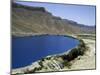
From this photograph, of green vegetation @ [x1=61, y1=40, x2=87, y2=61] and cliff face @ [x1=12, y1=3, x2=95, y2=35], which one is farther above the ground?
cliff face @ [x1=12, y1=3, x2=95, y2=35]

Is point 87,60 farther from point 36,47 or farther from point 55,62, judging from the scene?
point 36,47

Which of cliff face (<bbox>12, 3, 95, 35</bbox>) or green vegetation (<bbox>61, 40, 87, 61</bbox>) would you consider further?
green vegetation (<bbox>61, 40, 87, 61</bbox>)

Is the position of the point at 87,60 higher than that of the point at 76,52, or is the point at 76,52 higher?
the point at 76,52

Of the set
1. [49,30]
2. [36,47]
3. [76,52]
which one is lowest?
[76,52]

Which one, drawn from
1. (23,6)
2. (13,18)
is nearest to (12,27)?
(13,18)

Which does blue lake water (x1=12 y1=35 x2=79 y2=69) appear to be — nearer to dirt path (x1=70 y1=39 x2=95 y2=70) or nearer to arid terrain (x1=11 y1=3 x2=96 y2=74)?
arid terrain (x1=11 y1=3 x2=96 y2=74)

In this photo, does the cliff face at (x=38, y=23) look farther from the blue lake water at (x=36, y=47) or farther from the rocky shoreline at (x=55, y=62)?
the rocky shoreline at (x=55, y=62)

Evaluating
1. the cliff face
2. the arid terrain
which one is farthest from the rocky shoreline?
the cliff face

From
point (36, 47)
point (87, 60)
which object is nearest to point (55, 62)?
point (36, 47)
